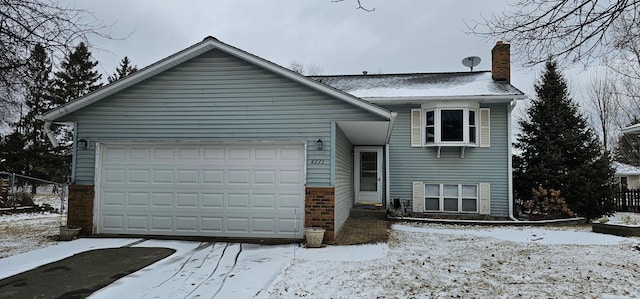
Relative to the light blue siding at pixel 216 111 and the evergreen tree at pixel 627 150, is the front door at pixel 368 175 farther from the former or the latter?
the evergreen tree at pixel 627 150

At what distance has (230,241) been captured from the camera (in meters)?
7.90

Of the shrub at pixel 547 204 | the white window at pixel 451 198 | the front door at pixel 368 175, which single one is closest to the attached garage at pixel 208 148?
the front door at pixel 368 175

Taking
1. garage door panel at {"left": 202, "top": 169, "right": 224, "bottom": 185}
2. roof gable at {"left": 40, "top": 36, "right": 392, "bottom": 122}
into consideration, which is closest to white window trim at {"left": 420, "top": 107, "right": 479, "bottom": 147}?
roof gable at {"left": 40, "top": 36, "right": 392, "bottom": 122}

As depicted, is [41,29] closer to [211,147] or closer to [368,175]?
Result: [211,147]

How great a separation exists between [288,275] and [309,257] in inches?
44.5

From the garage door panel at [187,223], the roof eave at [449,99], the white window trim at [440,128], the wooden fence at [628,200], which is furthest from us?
the wooden fence at [628,200]

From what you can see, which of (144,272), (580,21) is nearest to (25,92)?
(144,272)

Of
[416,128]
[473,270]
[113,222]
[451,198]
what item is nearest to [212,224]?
[113,222]

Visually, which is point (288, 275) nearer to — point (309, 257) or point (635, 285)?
point (309, 257)

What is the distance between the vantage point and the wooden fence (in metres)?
17.3

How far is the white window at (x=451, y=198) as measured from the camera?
13182mm

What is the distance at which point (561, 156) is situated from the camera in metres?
13.5

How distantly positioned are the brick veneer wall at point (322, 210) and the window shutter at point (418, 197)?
20.8 feet

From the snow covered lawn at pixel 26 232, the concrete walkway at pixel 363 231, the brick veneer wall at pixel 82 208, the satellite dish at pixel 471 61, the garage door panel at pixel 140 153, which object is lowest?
the snow covered lawn at pixel 26 232
